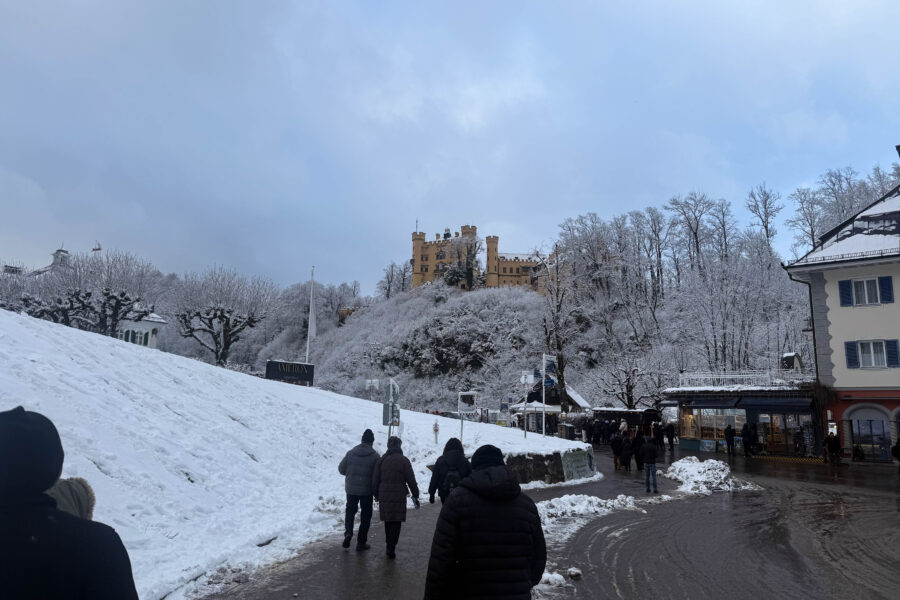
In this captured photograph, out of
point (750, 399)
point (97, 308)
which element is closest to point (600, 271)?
point (750, 399)

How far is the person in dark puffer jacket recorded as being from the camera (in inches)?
141

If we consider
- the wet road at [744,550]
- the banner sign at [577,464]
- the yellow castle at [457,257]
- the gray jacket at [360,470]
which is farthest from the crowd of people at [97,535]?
the yellow castle at [457,257]

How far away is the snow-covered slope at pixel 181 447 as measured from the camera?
8.30 meters

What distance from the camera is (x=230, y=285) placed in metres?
52.9

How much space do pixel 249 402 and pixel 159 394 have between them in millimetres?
3463

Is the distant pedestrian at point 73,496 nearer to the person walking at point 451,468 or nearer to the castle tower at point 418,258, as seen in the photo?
the person walking at point 451,468

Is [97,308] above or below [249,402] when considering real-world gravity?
above

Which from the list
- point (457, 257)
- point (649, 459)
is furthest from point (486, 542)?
point (457, 257)

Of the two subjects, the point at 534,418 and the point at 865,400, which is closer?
the point at 865,400

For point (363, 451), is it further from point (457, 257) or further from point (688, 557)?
point (457, 257)

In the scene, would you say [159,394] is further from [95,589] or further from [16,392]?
[95,589]

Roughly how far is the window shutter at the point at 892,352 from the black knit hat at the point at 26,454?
1364 inches

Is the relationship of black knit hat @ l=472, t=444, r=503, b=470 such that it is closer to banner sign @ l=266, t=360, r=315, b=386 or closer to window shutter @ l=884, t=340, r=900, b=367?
banner sign @ l=266, t=360, r=315, b=386

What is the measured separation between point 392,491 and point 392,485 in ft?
0.28
